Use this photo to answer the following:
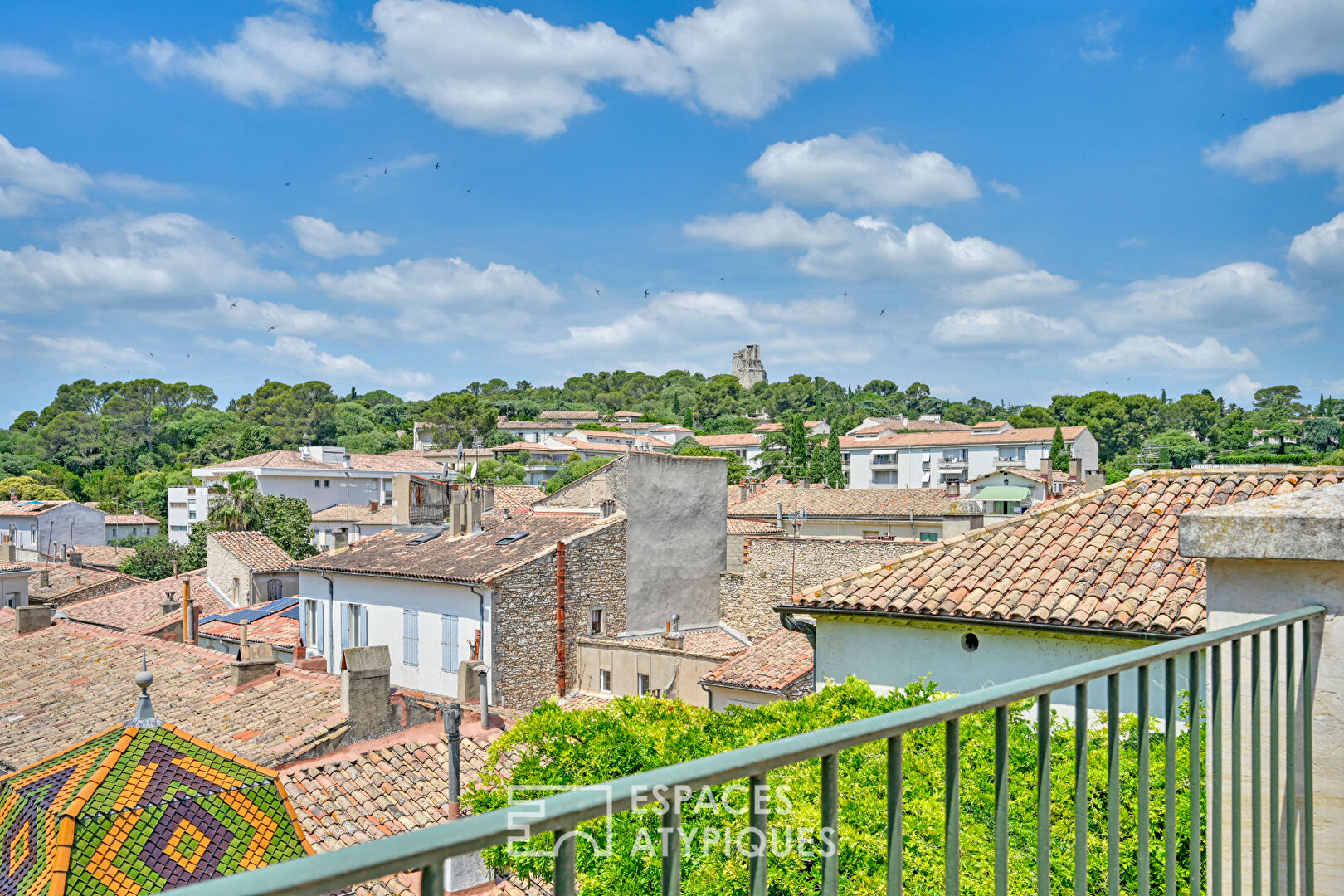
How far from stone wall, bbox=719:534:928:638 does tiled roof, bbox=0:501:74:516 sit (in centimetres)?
5444

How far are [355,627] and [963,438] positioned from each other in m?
65.0

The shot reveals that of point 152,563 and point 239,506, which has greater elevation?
point 239,506

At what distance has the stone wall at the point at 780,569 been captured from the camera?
92.5 feet

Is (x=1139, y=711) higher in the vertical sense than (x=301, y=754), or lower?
higher

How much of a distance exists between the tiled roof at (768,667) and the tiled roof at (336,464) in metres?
56.4

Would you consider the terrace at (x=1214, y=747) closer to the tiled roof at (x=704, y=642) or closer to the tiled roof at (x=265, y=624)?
the tiled roof at (x=704, y=642)

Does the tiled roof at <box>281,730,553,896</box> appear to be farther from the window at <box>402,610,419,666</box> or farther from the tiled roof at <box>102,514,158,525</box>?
the tiled roof at <box>102,514,158,525</box>

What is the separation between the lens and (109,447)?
10031 cm

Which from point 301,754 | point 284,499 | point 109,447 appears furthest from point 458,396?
point 301,754

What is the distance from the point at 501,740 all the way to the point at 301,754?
542cm

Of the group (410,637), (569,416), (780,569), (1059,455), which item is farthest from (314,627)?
A: (569,416)

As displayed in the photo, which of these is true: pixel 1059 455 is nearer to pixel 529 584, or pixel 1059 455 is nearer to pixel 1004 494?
pixel 1004 494

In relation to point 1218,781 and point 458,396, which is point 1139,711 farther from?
point 458,396

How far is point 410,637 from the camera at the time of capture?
2612cm
